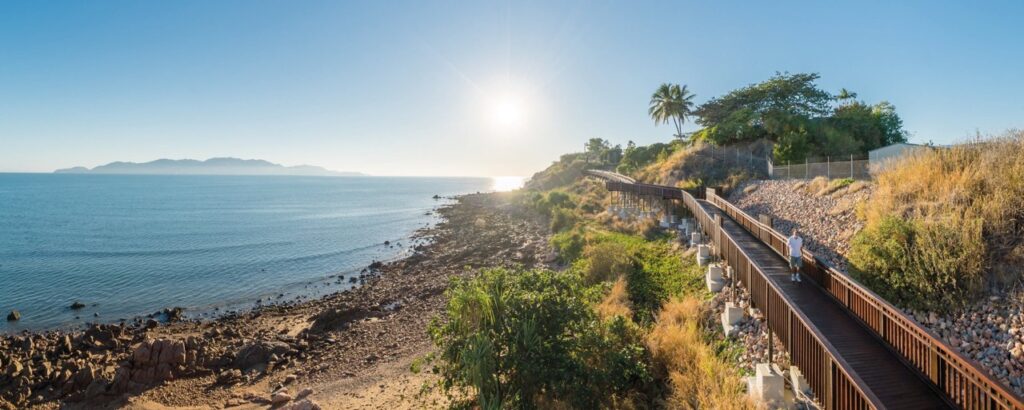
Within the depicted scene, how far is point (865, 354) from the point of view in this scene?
7023mm

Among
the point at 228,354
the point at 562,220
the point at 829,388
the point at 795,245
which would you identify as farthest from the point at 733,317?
the point at 562,220

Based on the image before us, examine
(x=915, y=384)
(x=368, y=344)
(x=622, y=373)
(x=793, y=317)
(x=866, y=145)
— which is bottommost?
(x=368, y=344)

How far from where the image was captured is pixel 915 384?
20.3 feet

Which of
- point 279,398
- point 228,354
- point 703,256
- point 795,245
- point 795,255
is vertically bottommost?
point 279,398

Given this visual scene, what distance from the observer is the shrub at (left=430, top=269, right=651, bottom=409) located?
26.7 ft

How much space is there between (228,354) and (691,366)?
16.1m

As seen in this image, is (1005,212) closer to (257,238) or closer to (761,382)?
(761,382)

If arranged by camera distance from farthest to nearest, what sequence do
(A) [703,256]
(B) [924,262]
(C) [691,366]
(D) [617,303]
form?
(A) [703,256], (D) [617,303], (C) [691,366], (B) [924,262]

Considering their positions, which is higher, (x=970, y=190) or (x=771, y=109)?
(x=771, y=109)

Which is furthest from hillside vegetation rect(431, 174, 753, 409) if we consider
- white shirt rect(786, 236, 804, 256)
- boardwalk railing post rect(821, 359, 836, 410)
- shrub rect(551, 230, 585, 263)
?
shrub rect(551, 230, 585, 263)

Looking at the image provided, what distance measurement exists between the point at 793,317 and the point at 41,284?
40104 mm

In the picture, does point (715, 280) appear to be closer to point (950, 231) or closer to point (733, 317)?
point (733, 317)

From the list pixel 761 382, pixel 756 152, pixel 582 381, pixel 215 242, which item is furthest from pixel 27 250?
pixel 756 152

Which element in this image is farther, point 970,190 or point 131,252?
point 131,252
